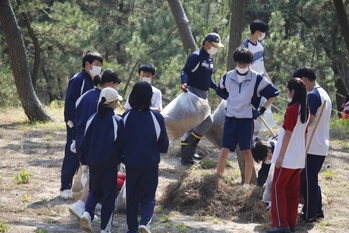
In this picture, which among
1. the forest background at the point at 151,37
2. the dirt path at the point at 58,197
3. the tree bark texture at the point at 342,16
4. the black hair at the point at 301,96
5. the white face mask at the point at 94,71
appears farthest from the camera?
the forest background at the point at 151,37

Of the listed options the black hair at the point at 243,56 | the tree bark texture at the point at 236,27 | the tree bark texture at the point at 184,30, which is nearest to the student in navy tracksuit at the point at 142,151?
the black hair at the point at 243,56

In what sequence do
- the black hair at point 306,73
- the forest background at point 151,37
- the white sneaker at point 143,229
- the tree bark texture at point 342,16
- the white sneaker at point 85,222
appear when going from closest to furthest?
the white sneaker at point 143,229 → the white sneaker at point 85,222 → the black hair at point 306,73 → the tree bark texture at point 342,16 → the forest background at point 151,37

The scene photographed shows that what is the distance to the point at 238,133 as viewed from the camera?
6.09 m

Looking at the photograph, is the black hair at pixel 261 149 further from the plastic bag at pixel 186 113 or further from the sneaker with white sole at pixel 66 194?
the sneaker with white sole at pixel 66 194

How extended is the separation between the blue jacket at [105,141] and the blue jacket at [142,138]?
3.2 inches

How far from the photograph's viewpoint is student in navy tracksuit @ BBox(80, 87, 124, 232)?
175 inches

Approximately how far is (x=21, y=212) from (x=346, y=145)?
6516mm

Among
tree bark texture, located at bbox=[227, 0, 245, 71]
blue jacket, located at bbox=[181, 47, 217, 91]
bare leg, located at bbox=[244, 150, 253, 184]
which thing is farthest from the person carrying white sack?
bare leg, located at bbox=[244, 150, 253, 184]

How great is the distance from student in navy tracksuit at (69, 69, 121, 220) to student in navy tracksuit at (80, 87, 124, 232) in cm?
36

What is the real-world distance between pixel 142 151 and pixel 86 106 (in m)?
1.02

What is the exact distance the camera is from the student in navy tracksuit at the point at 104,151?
4.46 m

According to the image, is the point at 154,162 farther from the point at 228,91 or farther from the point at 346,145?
the point at 346,145

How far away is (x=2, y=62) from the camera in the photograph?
18.9m

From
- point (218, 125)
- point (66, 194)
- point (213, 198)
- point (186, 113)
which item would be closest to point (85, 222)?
point (66, 194)
